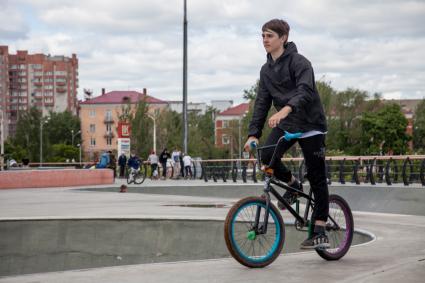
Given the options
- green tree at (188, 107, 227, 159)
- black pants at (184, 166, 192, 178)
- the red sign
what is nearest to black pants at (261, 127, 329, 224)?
black pants at (184, 166, 192, 178)

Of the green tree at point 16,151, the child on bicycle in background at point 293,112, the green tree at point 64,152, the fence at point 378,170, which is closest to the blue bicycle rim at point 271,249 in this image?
the child on bicycle in background at point 293,112

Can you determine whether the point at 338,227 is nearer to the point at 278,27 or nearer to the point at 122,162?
→ the point at 278,27

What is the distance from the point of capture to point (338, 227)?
688cm

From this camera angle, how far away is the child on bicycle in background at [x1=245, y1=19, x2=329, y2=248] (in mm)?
6262

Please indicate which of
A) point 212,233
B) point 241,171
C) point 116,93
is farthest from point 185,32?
point 116,93

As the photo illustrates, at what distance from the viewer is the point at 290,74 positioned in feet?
20.9

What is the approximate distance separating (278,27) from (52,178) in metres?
27.1

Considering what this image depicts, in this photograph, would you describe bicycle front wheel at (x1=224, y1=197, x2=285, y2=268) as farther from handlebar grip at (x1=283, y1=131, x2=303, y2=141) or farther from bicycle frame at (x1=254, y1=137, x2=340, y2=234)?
handlebar grip at (x1=283, y1=131, x2=303, y2=141)

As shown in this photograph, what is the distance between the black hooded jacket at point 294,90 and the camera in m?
6.21

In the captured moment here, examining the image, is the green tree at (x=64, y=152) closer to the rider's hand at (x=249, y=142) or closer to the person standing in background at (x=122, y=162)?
the person standing in background at (x=122, y=162)

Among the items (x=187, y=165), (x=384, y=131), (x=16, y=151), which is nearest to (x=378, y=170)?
(x=187, y=165)

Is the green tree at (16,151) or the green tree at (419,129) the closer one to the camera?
the green tree at (419,129)

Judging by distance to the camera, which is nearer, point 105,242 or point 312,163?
point 312,163

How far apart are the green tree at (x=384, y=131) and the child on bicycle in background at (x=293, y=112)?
95.1 meters
